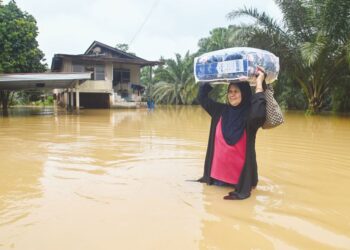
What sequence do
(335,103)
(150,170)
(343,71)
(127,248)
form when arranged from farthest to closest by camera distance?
(335,103) < (343,71) < (150,170) < (127,248)

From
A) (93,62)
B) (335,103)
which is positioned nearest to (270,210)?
(335,103)

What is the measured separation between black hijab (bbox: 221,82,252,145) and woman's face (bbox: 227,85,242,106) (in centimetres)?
3

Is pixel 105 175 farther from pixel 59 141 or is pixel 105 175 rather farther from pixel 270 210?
pixel 59 141

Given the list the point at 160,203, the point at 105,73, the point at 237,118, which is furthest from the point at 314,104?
the point at 160,203

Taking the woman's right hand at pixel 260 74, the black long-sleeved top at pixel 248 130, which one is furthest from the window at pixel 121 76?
the woman's right hand at pixel 260 74

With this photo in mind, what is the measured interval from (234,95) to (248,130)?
0.40 m

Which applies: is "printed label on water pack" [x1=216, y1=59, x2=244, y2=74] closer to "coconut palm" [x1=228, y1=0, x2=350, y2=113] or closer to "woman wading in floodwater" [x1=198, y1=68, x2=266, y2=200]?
"woman wading in floodwater" [x1=198, y1=68, x2=266, y2=200]

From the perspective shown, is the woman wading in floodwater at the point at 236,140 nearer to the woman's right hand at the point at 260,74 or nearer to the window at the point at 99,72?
the woman's right hand at the point at 260,74

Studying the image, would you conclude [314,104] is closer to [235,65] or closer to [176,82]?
[235,65]

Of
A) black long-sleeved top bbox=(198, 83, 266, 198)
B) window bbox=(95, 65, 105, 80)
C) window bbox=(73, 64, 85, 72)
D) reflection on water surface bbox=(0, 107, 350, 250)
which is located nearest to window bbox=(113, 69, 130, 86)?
window bbox=(95, 65, 105, 80)

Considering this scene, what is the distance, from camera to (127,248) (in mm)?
2801

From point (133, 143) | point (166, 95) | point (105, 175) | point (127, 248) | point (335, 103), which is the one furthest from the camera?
point (166, 95)

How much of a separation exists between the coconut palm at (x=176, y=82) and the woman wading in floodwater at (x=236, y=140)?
34.6 meters

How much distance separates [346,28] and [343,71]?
3.56 meters
